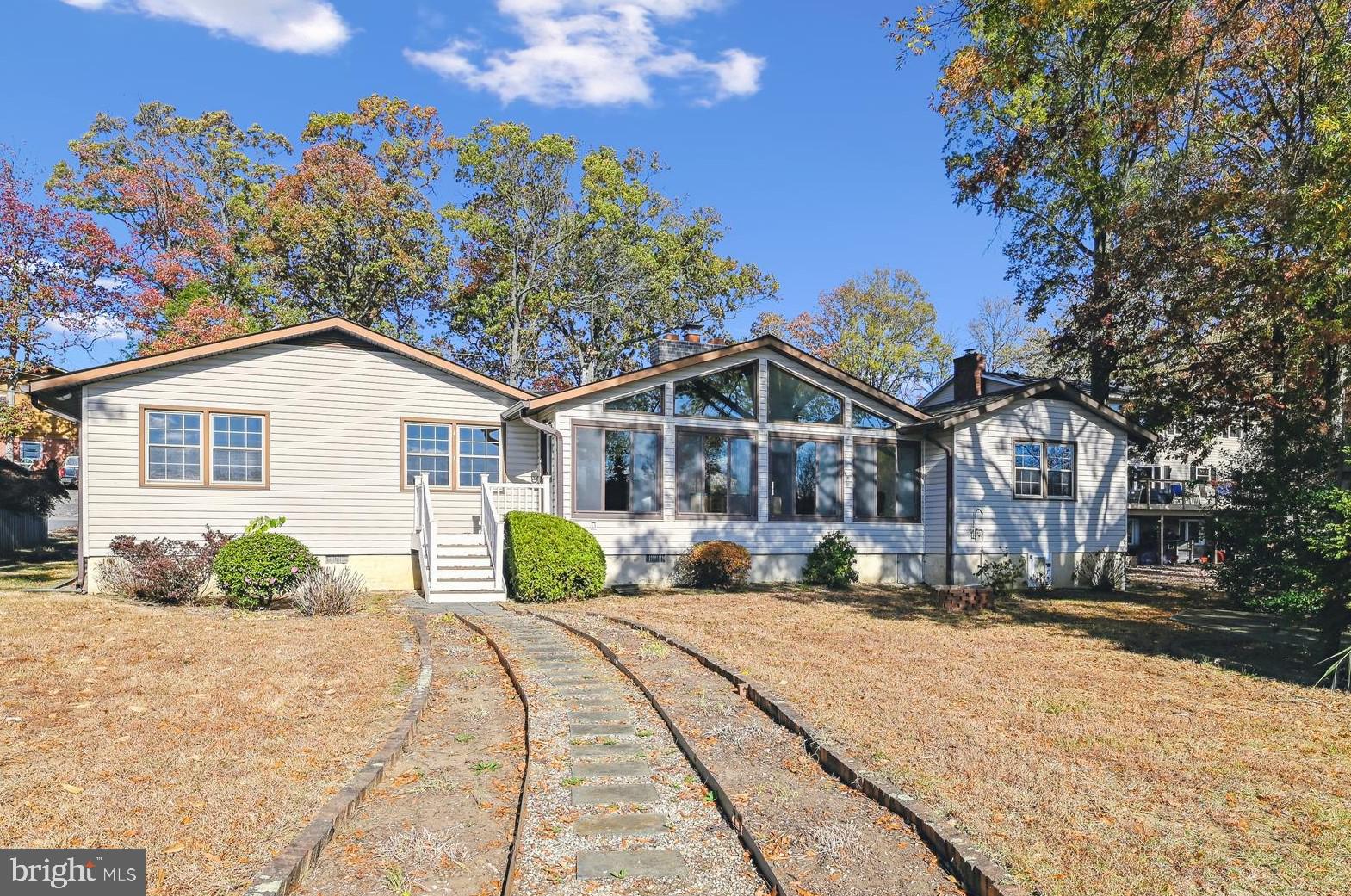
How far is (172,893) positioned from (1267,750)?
722 centimetres

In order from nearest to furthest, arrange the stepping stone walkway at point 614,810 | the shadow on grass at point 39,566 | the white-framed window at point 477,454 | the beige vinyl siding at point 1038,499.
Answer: the stepping stone walkway at point 614,810 → the shadow on grass at point 39,566 → the white-framed window at point 477,454 → the beige vinyl siding at point 1038,499

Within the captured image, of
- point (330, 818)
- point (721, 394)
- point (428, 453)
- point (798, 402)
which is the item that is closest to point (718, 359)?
point (721, 394)

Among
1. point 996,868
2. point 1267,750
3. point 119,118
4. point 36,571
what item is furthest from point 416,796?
point 119,118

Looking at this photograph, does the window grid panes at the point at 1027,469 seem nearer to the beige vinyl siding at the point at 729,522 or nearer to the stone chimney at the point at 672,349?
the beige vinyl siding at the point at 729,522

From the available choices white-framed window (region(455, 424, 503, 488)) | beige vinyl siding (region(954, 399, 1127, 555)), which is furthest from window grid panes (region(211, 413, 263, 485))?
beige vinyl siding (region(954, 399, 1127, 555))

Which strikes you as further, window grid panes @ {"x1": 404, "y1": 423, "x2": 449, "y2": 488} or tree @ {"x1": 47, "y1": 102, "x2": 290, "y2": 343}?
tree @ {"x1": 47, "y1": 102, "x2": 290, "y2": 343}

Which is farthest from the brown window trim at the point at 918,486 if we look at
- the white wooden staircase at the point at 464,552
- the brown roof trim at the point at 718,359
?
the white wooden staircase at the point at 464,552

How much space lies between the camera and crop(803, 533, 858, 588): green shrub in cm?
1798

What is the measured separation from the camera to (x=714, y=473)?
17.8m

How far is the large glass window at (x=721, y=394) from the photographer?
1753 centimetres

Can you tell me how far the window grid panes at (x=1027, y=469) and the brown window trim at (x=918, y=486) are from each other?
87.5 inches

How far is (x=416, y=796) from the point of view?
5.20m

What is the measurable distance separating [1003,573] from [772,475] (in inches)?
228

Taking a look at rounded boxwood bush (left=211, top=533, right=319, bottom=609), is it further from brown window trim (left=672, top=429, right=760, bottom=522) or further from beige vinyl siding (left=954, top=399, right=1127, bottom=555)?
beige vinyl siding (left=954, top=399, right=1127, bottom=555)
